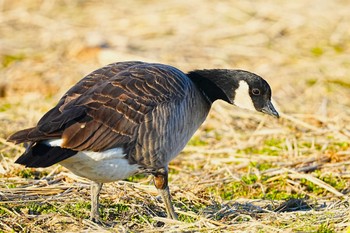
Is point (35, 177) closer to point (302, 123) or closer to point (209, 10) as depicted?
point (302, 123)

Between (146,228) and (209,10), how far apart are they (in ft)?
29.1

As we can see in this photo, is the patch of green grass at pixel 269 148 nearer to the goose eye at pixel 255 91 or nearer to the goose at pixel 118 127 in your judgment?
the goose eye at pixel 255 91

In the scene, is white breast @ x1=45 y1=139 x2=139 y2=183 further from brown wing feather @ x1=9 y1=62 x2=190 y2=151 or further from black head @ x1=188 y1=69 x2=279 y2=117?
black head @ x1=188 y1=69 x2=279 y2=117

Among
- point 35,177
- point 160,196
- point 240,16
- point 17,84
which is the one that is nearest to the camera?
point 160,196

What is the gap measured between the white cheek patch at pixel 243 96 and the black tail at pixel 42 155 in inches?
81.1

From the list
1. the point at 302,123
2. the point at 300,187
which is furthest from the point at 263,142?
the point at 300,187

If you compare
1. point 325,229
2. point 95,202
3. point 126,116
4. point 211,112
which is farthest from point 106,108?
point 211,112


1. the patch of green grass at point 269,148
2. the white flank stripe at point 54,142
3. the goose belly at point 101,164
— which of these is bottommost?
the patch of green grass at point 269,148

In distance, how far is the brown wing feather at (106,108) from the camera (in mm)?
5352

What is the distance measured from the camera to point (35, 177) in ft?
23.9

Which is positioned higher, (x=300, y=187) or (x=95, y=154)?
(x=95, y=154)

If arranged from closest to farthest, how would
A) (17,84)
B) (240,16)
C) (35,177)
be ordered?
1. (35,177)
2. (17,84)
3. (240,16)

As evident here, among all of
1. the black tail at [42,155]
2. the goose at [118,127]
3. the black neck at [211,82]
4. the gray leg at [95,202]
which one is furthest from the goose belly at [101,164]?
the black neck at [211,82]

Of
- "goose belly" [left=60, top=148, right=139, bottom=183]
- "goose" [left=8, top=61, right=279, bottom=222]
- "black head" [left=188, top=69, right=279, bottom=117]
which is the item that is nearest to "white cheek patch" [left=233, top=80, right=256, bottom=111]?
"black head" [left=188, top=69, right=279, bottom=117]
